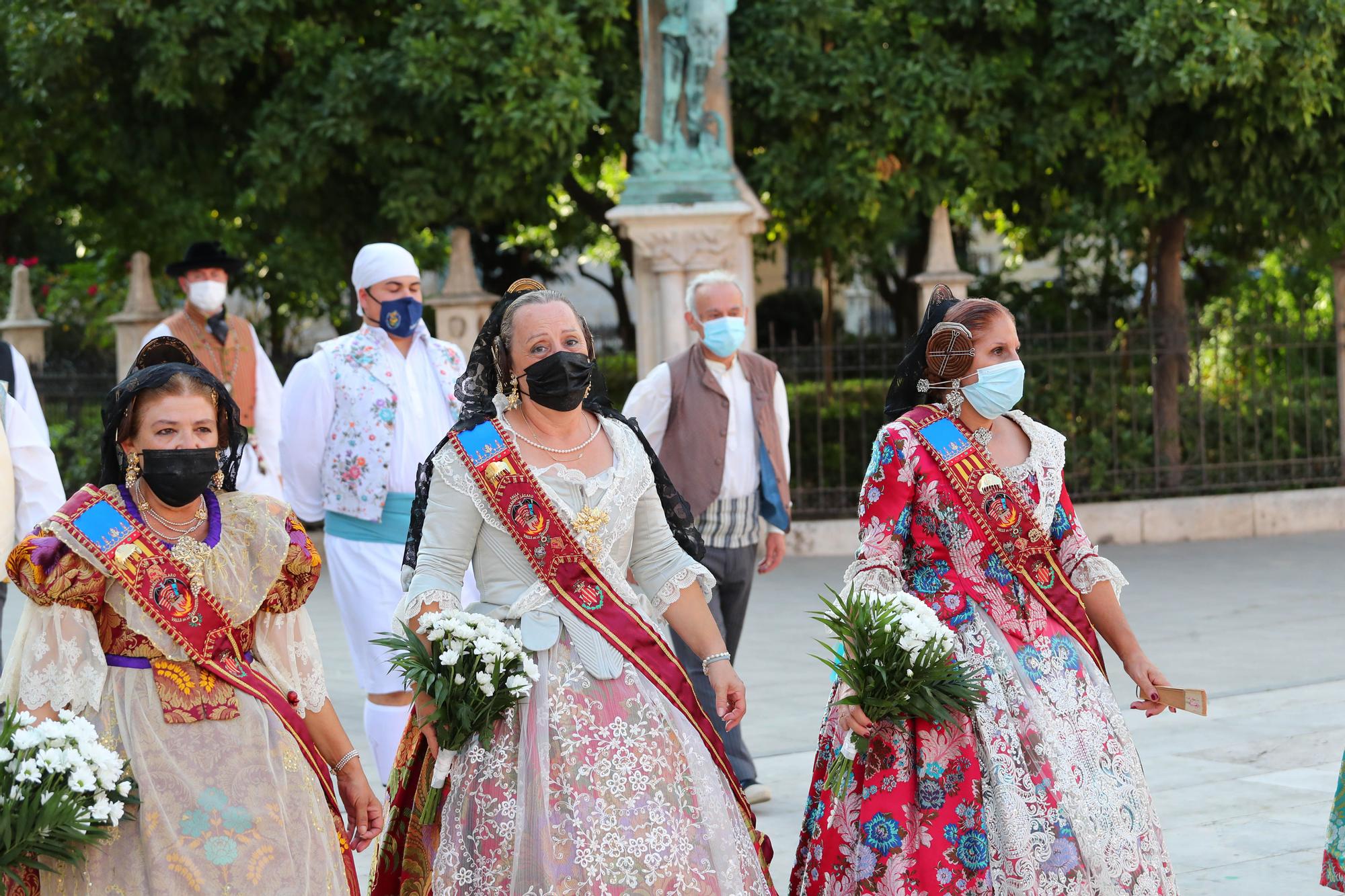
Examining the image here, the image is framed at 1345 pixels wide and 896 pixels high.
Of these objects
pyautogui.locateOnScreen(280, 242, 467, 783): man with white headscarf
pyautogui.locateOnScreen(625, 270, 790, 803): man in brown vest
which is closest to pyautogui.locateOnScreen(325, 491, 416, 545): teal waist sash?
pyautogui.locateOnScreen(280, 242, 467, 783): man with white headscarf

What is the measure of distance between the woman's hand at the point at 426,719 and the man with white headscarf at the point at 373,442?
6.51ft

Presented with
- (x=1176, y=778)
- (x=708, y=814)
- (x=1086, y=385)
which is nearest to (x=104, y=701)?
(x=708, y=814)

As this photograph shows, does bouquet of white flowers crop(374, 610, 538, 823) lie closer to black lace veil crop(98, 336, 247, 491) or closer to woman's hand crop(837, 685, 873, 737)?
black lace veil crop(98, 336, 247, 491)

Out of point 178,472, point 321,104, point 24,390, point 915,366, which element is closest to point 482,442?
point 178,472

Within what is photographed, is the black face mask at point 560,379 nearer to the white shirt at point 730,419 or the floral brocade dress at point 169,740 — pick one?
the floral brocade dress at point 169,740

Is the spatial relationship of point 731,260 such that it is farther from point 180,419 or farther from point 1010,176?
point 180,419

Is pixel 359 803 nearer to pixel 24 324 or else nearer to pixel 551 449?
pixel 551 449

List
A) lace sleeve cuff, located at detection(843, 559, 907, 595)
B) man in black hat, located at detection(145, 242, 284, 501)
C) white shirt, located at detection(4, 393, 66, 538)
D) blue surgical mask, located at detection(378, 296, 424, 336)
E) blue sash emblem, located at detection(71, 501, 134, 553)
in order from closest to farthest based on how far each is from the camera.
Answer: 1. blue sash emblem, located at detection(71, 501, 134, 553)
2. lace sleeve cuff, located at detection(843, 559, 907, 595)
3. white shirt, located at detection(4, 393, 66, 538)
4. blue surgical mask, located at detection(378, 296, 424, 336)
5. man in black hat, located at detection(145, 242, 284, 501)

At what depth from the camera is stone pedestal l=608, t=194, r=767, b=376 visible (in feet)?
42.0

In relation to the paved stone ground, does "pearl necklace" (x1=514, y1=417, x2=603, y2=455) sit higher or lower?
higher

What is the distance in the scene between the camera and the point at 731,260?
42.9 feet

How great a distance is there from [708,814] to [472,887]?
1.81 ft

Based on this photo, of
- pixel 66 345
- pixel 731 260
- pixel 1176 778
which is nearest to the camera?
pixel 1176 778

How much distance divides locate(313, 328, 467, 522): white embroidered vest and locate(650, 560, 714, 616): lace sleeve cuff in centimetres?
199
